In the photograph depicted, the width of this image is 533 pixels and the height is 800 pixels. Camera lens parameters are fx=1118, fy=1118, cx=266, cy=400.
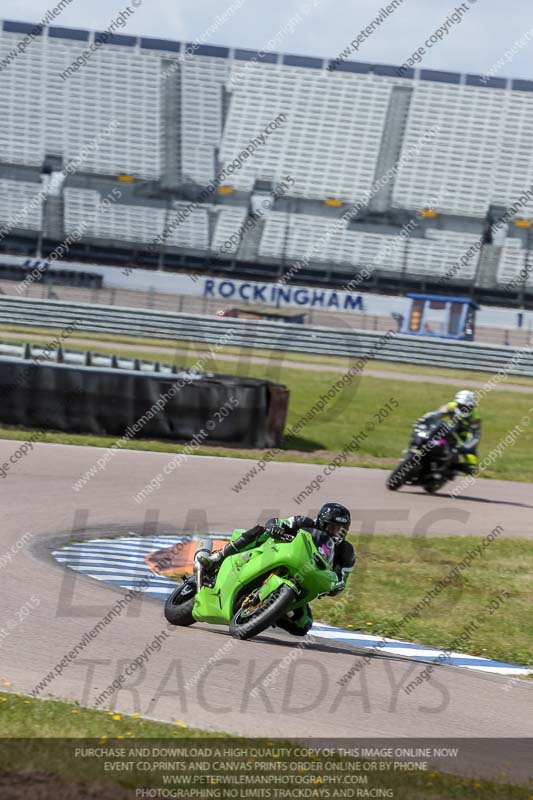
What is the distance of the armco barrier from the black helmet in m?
10.6

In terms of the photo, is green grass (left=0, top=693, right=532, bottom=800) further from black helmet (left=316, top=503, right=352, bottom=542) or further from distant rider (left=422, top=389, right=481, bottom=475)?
distant rider (left=422, top=389, right=481, bottom=475)

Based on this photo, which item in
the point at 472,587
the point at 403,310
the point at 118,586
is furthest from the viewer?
the point at 403,310

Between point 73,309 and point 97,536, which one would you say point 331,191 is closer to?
point 73,309

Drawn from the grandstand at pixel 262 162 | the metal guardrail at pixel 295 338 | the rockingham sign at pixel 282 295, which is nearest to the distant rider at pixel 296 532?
the metal guardrail at pixel 295 338

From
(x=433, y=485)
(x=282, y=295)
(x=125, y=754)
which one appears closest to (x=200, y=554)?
(x=125, y=754)

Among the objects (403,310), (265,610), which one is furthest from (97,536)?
(403,310)

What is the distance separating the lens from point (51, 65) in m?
53.8

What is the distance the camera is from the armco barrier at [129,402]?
17.8m

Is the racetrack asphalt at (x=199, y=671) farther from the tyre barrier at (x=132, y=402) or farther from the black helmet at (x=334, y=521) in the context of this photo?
the tyre barrier at (x=132, y=402)

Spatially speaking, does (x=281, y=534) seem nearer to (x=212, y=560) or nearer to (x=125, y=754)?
(x=212, y=560)

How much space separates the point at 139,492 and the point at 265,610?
23.2 ft

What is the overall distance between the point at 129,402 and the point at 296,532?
10.8m

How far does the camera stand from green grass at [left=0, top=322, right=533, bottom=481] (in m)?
19.2

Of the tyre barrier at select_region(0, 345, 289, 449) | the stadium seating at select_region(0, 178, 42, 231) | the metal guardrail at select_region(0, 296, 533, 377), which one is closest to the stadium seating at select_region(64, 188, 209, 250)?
the stadium seating at select_region(0, 178, 42, 231)
